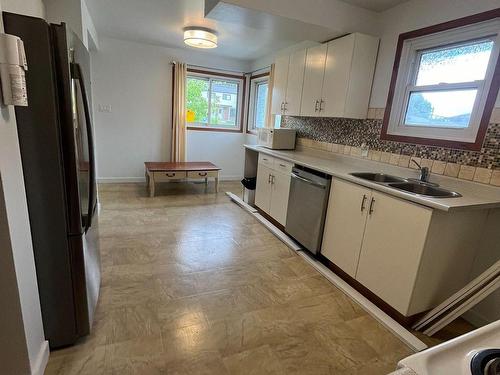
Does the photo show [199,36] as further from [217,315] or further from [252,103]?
[217,315]

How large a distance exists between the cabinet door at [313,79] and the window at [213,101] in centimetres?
260

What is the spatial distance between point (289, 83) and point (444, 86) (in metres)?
1.80

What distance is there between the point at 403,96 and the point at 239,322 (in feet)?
7.75

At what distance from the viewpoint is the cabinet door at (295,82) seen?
11.1 ft

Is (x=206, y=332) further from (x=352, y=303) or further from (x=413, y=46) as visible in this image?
(x=413, y=46)

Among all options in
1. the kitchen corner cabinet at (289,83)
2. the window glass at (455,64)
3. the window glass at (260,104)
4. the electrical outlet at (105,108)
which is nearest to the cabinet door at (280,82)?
the kitchen corner cabinet at (289,83)

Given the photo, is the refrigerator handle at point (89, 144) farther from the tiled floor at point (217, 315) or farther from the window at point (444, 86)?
the window at point (444, 86)

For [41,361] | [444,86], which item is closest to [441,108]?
[444,86]

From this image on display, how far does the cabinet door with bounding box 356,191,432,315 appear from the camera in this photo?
1.78m

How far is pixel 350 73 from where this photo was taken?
2715 mm

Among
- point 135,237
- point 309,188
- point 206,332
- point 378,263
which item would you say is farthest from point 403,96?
point 135,237

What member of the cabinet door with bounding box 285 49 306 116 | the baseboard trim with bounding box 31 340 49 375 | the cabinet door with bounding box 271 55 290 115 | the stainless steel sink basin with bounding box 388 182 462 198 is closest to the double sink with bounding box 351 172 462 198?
the stainless steel sink basin with bounding box 388 182 462 198

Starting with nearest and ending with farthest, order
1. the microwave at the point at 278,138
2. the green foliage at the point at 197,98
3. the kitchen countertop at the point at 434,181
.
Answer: the kitchen countertop at the point at 434,181 → the microwave at the point at 278,138 → the green foliage at the point at 197,98

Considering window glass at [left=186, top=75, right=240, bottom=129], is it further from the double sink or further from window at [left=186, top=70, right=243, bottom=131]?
the double sink
